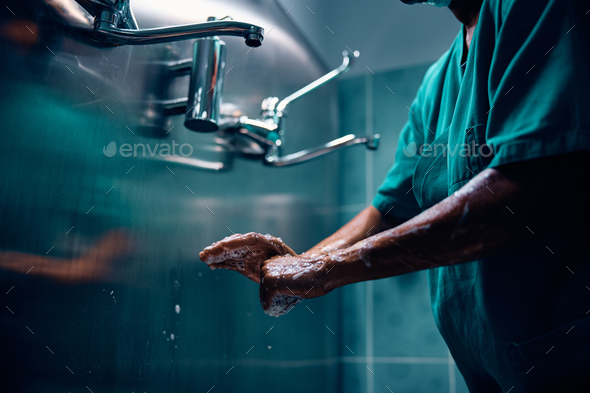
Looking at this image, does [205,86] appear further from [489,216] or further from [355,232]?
[489,216]

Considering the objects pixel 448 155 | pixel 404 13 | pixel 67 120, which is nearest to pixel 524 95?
pixel 448 155

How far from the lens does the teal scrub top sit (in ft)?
1.41

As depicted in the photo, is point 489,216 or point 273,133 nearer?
point 489,216

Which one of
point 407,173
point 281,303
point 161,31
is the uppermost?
point 161,31

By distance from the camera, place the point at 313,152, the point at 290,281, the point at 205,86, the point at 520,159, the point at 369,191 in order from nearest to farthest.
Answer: the point at 520,159
the point at 290,281
the point at 205,86
the point at 313,152
the point at 369,191

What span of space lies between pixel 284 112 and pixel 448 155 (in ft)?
1.92

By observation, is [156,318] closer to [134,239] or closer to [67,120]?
[134,239]

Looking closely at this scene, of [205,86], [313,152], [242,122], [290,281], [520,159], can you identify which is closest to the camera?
[520,159]

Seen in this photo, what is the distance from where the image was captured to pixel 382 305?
149 cm

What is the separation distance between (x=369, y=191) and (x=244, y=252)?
40.1 inches

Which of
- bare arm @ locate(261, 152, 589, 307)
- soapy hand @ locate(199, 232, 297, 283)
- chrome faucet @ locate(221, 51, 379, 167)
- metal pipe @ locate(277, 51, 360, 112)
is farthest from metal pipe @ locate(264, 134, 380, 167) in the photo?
bare arm @ locate(261, 152, 589, 307)

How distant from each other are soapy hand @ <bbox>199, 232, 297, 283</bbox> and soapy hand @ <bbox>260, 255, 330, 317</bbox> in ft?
0.11

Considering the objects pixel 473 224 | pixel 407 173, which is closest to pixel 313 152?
pixel 407 173

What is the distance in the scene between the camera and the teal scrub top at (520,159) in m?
0.43
